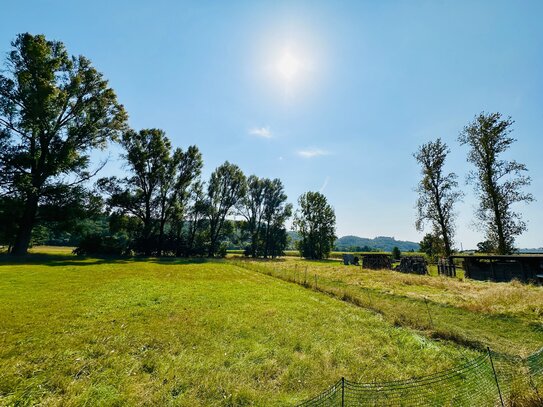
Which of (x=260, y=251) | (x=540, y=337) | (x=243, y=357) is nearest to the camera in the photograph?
(x=243, y=357)

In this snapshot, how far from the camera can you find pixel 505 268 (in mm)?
23266

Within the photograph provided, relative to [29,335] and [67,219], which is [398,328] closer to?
[29,335]

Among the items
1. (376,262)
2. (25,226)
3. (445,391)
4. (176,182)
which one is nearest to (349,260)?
(376,262)

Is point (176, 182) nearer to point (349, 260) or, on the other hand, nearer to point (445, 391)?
point (349, 260)

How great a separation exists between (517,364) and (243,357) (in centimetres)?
695

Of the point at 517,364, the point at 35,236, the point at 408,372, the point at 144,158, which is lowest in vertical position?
the point at 408,372

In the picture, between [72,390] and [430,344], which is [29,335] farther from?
[430,344]

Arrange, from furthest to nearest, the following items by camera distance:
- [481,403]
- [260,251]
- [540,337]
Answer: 1. [260,251]
2. [540,337]
3. [481,403]

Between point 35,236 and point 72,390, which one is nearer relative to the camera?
point 72,390

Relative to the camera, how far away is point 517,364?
6.22m

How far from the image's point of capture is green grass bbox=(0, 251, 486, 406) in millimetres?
5070

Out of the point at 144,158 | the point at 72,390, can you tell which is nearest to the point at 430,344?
the point at 72,390

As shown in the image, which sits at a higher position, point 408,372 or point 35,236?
point 35,236

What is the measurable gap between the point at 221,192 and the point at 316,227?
31476 mm
